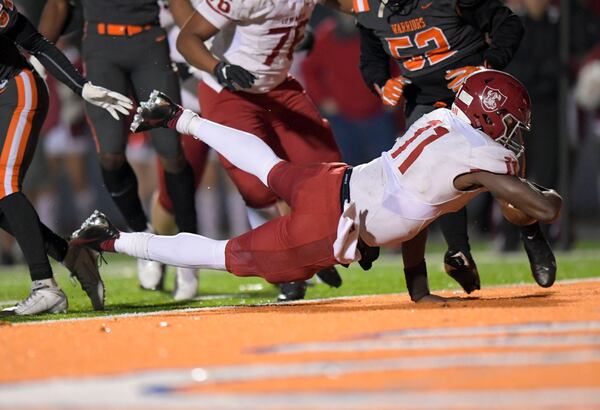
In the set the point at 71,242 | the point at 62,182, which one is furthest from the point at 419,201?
the point at 62,182

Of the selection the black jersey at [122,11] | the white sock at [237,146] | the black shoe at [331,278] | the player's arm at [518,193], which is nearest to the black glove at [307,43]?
the black jersey at [122,11]

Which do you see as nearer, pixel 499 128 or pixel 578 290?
pixel 499 128

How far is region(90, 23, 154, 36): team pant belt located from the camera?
22.7ft

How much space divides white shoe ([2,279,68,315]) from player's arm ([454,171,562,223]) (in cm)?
200

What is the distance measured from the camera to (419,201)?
16.8ft

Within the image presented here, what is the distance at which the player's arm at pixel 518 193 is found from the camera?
494cm

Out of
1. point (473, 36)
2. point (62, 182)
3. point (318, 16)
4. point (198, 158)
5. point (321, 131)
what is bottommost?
point (62, 182)

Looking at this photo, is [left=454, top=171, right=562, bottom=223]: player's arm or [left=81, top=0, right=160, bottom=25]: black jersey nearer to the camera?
[left=454, top=171, right=562, bottom=223]: player's arm

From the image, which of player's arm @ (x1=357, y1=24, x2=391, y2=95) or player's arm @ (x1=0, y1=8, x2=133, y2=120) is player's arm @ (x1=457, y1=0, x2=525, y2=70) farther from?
player's arm @ (x1=0, y1=8, x2=133, y2=120)

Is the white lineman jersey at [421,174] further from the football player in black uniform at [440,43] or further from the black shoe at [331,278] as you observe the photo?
the black shoe at [331,278]

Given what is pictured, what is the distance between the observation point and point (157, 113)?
18.8 ft

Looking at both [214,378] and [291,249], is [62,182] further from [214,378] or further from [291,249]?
[214,378]

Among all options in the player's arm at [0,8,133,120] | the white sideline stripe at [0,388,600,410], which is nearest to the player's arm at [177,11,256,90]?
the player's arm at [0,8,133,120]

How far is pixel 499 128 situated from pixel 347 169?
0.67 metres
